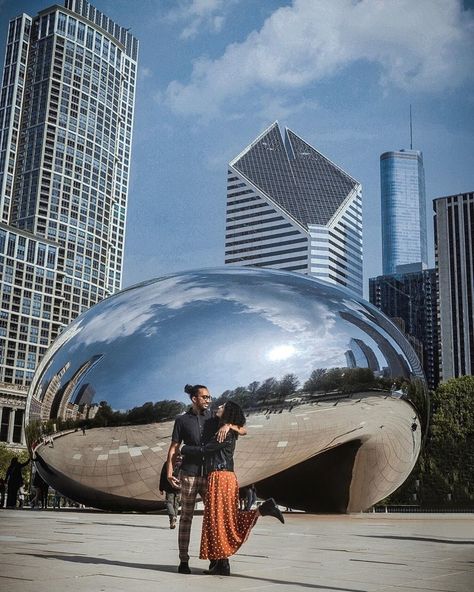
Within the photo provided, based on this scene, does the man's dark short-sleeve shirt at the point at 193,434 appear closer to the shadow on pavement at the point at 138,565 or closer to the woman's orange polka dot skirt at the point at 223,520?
the woman's orange polka dot skirt at the point at 223,520

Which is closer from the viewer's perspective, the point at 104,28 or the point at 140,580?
the point at 140,580

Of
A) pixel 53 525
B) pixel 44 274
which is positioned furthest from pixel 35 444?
pixel 44 274

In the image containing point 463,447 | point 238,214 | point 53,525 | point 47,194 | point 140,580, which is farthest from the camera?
point 238,214

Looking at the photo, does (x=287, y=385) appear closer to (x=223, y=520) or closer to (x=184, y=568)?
(x=223, y=520)

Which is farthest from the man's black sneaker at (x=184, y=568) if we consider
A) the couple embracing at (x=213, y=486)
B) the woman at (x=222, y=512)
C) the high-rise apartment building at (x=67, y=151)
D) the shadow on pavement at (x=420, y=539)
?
the high-rise apartment building at (x=67, y=151)

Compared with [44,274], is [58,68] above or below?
above

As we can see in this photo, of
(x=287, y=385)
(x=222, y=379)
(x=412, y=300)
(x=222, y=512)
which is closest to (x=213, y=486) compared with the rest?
(x=222, y=512)

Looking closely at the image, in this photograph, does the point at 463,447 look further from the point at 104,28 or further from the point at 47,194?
the point at 104,28

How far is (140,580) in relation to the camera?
4.61 m

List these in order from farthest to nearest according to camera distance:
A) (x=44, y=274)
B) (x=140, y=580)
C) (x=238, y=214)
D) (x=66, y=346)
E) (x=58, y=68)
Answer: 1. (x=238, y=214)
2. (x=58, y=68)
3. (x=44, y=274)
4. (x=66, y=346)
5. (x=140, y=580)

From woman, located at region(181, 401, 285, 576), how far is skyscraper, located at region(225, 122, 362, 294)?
161630mm

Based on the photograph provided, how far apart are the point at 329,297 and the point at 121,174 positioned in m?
156

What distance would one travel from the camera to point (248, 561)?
5898 millimetres

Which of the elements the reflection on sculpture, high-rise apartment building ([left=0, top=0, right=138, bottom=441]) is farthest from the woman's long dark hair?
high-rise apartment building ([left=0, top=0, right=138, bottom=441])
